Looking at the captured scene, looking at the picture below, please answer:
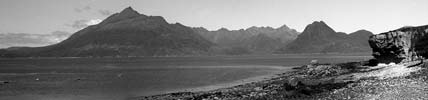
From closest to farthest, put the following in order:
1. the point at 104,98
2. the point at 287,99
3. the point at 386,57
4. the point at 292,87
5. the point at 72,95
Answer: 1. the point at 287,99
2. the point at 292,87
3. the point at 104,98
4. the point at 72,95
5. the point at 386,57

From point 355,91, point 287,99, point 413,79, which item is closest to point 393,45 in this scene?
point 413,79

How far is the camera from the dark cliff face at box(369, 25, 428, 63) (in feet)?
195

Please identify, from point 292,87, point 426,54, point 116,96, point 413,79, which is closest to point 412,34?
point 426,54

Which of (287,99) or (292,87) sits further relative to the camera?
(292,87)

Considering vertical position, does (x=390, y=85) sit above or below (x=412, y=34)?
below

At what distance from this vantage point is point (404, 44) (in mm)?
60844

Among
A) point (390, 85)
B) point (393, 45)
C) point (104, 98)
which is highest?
point (393, 45)

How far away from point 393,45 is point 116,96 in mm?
51655

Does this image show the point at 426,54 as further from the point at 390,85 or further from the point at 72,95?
the point at 72,95

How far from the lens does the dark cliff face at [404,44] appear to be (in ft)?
195

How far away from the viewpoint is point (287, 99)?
101ft

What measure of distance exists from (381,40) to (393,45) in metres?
3.25

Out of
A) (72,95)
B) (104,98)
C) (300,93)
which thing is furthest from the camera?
(72,95)

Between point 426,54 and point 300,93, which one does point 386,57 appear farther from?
point 300,93
